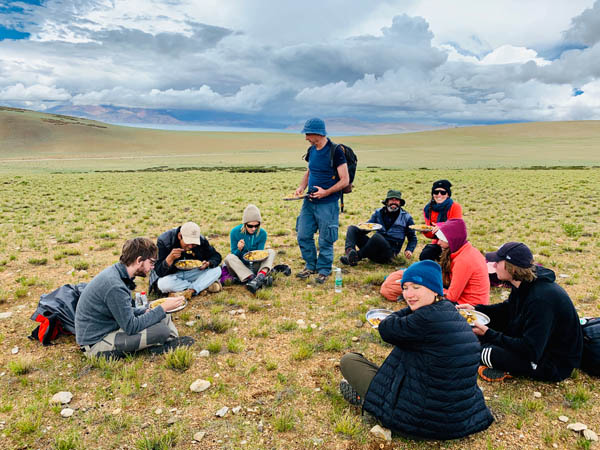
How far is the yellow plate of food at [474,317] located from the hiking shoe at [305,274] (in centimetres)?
327

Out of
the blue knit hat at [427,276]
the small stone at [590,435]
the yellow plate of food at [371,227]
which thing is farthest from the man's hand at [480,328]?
the yellow plate of food at [371,227]

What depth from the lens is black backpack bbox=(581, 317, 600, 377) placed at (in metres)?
4.12

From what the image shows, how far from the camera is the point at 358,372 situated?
12.2 ft

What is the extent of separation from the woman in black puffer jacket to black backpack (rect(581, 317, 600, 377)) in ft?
5.71

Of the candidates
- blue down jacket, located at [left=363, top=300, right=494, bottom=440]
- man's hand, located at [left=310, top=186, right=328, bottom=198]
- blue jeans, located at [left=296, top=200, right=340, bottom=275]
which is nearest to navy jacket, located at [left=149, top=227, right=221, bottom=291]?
blue jeans, located at [left=296, top=200, right=340, bottom=275]

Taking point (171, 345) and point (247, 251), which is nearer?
point (171, 345)

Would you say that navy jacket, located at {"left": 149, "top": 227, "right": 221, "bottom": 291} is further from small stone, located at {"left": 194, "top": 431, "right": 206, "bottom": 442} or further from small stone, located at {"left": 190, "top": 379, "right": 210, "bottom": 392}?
small stone, located at {"left": 194, "top": 431, "right": 206, "bottom": 442}

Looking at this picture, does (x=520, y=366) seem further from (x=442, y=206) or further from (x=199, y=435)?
(x=442, y=206)

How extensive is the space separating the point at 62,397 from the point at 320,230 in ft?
14.9

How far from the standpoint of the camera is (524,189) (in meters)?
20.8

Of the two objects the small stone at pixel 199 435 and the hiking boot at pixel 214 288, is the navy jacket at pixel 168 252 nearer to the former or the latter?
the hiking boot at pixel 214 288

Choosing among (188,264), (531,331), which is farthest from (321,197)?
(531,331)

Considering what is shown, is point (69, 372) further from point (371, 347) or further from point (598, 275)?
point (598, 275)

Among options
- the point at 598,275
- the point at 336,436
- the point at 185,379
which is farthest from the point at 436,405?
the point at 598,275
